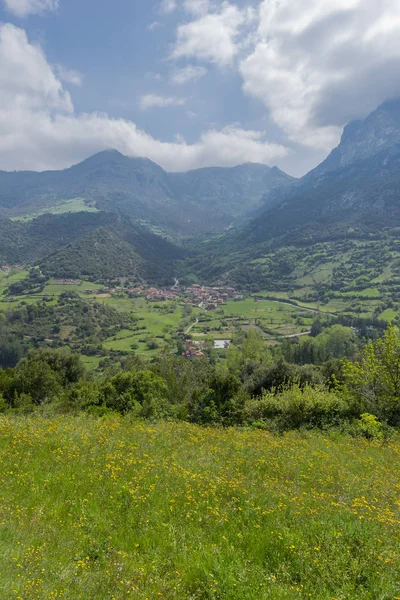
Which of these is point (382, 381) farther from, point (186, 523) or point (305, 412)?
point (186, 523)

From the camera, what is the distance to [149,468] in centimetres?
793

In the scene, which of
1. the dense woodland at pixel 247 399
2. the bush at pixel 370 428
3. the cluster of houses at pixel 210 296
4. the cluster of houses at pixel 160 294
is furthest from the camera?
the cluster of houses at pixel 160 294

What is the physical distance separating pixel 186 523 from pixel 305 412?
12909 mm

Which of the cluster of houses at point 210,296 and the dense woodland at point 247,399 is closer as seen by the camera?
the dense woodland at point 247,399

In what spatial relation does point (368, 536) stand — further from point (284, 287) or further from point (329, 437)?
point (284, 287)

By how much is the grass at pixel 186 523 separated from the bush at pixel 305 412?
23.7 feet

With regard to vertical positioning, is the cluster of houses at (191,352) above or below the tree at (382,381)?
below

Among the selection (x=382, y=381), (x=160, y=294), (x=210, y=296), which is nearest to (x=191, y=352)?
(x=382, y=381)

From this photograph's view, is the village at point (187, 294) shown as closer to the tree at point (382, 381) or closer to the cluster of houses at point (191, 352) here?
the cluster of houses at point (191, 352)

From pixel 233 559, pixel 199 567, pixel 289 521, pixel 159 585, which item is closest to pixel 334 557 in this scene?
pixel 289 521

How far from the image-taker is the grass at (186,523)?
171 inches

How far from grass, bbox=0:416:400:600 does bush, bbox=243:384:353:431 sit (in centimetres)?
723

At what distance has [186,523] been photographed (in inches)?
236

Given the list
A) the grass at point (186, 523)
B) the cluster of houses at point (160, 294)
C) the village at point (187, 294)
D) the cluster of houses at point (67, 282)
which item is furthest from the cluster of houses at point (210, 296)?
the grass at point (186, 523)
